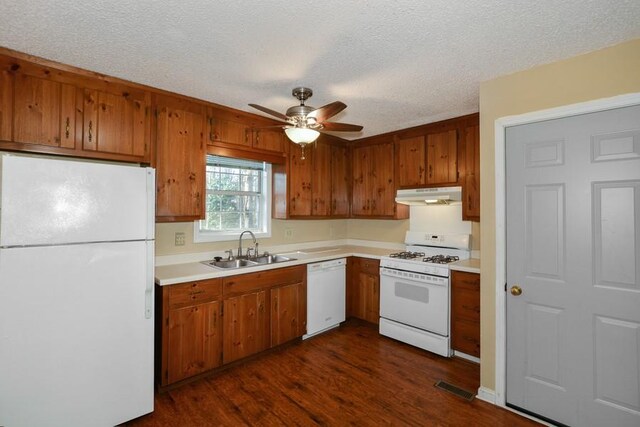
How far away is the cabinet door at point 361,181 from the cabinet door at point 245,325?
1.90 meters

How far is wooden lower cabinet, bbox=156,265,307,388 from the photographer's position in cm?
250

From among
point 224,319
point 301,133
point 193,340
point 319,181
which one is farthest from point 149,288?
point 319,181

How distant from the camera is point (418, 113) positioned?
10.9 ft

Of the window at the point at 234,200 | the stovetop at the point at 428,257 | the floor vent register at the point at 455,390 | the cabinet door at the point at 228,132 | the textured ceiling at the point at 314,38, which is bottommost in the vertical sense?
the floor vent register at the point at 455,390

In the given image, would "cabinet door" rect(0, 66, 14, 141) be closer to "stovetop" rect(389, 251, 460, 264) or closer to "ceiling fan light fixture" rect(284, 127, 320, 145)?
"ceiling fan light fixture" rect(284, 127, 320, 145)

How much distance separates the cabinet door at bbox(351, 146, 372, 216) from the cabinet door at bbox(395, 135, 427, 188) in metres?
0.48

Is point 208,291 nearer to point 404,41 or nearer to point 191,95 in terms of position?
point 191,95

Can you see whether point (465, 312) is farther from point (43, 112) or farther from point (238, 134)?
point (43, 112)

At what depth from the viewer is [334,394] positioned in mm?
2506

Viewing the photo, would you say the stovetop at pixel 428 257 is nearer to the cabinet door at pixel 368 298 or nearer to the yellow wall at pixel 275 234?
the cabinet door at pixel 368 298

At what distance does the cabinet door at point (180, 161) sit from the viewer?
2732mm

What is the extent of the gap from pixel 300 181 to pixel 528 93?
2435 mm

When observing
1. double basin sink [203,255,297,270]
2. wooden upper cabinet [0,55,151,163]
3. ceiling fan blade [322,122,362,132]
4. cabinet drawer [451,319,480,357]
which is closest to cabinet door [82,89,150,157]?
wooden upper cabinet [0,55,151,163]

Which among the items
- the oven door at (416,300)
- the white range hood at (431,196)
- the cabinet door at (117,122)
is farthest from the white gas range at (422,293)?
the cabinet door at (117,122)
